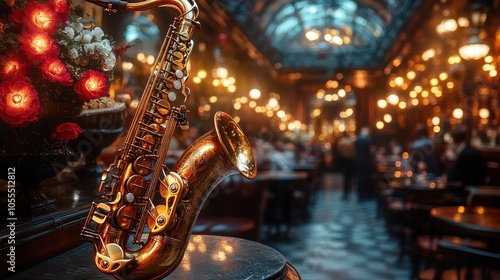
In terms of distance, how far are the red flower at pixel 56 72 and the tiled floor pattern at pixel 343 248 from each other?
4.29 metres

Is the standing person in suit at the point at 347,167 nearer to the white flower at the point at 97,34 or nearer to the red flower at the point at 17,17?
the white flower at the point at 97,34

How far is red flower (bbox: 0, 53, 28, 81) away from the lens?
54.9 inches

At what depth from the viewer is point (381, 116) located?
24703mm

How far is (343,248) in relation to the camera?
270 inches

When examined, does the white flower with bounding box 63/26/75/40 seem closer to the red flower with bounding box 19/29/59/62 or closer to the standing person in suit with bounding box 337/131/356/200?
the red flower with bounding box 19/29/59/62

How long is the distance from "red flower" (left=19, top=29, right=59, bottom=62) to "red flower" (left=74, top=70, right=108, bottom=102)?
0.13 m

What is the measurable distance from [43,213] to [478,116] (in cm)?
1181

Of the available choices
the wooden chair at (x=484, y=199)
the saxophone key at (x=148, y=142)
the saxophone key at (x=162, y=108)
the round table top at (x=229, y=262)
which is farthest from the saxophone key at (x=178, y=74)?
the wooden chair at (x=484, y=199)

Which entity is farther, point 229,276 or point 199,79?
point 199,79

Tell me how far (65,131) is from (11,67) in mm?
277

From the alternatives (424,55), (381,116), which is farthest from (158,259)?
(381,116)

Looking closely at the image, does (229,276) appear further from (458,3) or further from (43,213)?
(458,3)

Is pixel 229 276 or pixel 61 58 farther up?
pixel 61 58

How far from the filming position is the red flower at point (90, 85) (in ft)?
5.14
